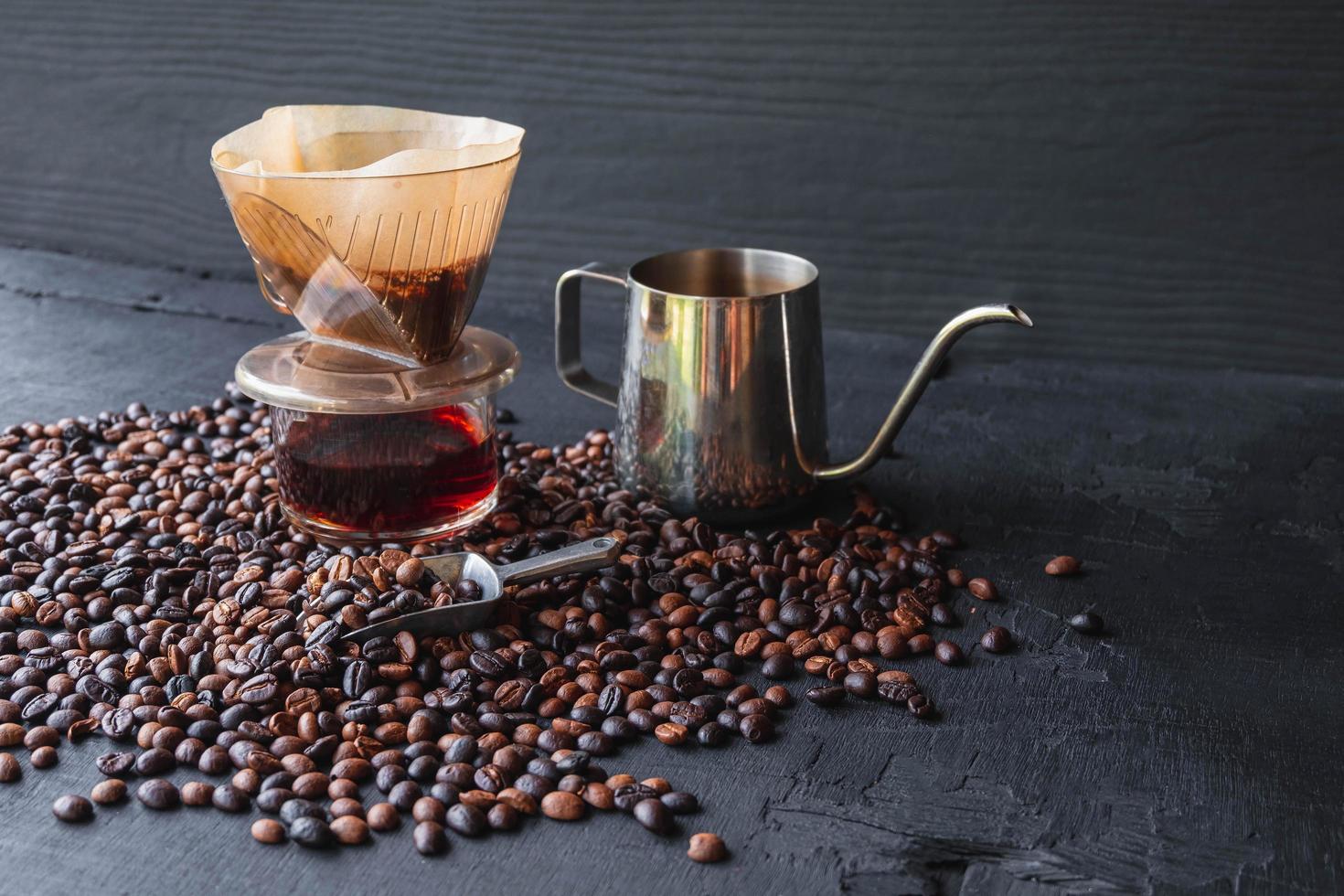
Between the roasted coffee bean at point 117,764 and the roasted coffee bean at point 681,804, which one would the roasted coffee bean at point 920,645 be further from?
the roasted coffee bean at point 117,764

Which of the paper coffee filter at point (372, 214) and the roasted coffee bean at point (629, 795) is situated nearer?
the roasted coffee bean at point (629, 795)

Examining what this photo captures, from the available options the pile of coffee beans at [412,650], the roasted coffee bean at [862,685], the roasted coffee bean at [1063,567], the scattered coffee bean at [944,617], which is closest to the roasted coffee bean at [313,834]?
the pile of coffee beans at [412,650]

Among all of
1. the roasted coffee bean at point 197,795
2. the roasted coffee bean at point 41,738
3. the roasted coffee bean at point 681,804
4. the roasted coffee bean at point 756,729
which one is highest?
the roasted coffee bean at point 756,729

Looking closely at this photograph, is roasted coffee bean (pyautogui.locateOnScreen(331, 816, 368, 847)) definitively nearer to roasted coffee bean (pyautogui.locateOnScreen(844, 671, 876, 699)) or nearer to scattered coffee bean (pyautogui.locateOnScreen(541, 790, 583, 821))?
scattered coffee bean (pyautogui.locateOnScreen(541, 790, 583, 821))

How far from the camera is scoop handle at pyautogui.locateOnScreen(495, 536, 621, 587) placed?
102 cm

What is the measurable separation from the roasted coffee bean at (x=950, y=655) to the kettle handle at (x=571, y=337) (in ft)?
1.38

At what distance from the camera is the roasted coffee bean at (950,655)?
0.97 metres

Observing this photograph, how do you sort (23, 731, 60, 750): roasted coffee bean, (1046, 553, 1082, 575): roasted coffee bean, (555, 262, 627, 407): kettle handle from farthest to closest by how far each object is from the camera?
(555, 262, 627, 407): kettle handle
(1046, 553, 1082, 575): roasted coffee bean
(23, 731, 60, 750): roasted coffee bean

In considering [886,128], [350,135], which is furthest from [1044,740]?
[886,128]

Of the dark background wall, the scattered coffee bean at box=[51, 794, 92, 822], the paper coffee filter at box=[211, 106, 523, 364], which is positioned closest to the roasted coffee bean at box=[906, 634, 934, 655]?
the paper coffee filter at box=[211, 106, 523, 364]

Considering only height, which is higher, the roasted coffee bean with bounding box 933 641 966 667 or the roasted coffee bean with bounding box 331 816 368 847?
the roasted coffee bean with bounding box 933 641 966 667

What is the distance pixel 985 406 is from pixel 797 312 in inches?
17.5

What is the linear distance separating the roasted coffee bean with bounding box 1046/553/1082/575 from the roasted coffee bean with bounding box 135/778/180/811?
2.27 ft

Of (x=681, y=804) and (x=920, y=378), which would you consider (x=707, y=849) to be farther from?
(x=920, y=378)
